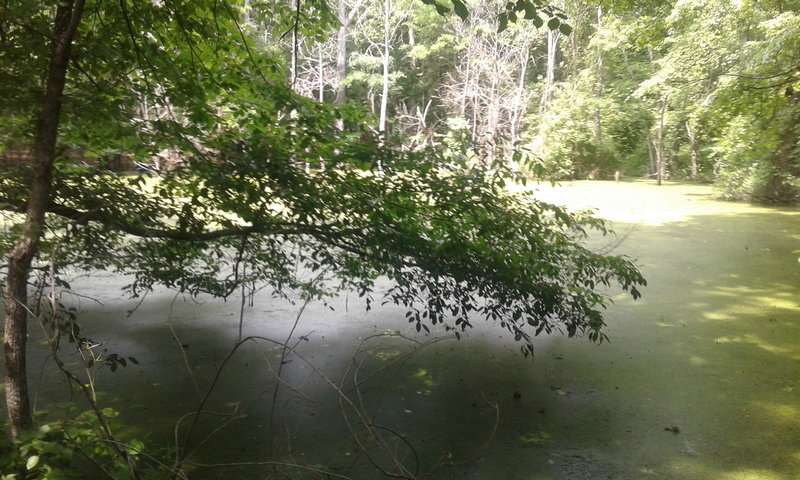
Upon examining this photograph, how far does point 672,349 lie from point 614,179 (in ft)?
48.2

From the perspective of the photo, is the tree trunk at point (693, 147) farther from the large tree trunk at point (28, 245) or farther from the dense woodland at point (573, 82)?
the large tree trunk at point (28, 245)

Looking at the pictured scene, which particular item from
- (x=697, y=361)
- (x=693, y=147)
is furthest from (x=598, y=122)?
(x=697, y=361)

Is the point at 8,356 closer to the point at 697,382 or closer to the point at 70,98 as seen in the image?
the point at 70,98

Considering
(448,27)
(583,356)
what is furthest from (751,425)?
(448,27)

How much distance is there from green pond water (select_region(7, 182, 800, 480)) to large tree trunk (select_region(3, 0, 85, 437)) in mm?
501

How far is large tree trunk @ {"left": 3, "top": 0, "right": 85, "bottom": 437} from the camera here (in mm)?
2043

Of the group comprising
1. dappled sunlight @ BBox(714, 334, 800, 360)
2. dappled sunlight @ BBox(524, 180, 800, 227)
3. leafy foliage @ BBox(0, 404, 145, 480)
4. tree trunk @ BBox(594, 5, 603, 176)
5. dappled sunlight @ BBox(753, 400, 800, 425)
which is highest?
tree trunk @ BBox(594, 5, 603, 176)

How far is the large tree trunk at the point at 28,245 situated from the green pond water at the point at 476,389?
0.50 meters

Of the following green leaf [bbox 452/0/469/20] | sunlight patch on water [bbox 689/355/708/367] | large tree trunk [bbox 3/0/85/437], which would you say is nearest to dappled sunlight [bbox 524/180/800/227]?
sunlight patch on water [bbox 689/355/708/367]

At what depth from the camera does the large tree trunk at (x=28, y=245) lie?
204 cm

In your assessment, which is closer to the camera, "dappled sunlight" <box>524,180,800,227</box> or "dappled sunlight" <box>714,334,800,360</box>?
"dappled sunlight" <box>714,334,800,360</box>

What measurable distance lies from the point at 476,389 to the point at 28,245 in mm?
2612

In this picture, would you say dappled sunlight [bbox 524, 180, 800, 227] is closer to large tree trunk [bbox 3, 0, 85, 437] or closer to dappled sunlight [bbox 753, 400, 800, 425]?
dappled sunlight [bbox 753, 400, 800, 425]

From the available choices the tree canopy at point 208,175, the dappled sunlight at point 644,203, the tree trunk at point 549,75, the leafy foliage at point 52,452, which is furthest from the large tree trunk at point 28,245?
the tree trunk at point 549,75
